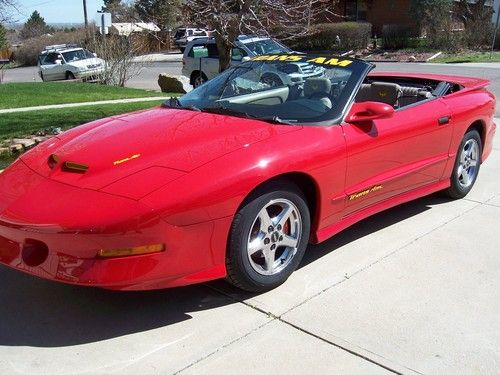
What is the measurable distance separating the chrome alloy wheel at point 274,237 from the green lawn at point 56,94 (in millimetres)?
9354

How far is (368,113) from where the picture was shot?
3.93m

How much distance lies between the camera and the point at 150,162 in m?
3.22

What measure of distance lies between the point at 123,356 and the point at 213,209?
0.89m

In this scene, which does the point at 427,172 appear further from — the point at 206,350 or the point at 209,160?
the point at 206,350

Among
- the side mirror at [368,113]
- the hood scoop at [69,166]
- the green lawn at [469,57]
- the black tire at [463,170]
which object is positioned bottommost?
the black tire at [463,170]

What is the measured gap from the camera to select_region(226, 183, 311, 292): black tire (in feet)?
10.4

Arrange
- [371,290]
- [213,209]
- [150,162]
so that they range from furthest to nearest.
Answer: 1. [371,290]
2. [150,162]
3. [213,209]

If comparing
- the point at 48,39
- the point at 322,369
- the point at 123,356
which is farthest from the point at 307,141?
the point at 48,39

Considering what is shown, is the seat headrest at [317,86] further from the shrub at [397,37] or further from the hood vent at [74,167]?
the shrub at [397,37]

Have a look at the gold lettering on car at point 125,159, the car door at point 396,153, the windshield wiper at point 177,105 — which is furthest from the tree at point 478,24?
the gold lettering on car at point 125,159

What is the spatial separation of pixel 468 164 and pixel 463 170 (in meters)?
0.12

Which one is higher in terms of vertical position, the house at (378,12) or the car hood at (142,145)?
the house at (378,12)

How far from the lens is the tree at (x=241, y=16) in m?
7.57

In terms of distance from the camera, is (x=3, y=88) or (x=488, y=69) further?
(x=488, y=69)
